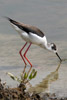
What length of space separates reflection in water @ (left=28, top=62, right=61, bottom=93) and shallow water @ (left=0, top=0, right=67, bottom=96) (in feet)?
0.23

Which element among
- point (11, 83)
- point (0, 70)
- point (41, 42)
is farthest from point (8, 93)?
point (41, 42)

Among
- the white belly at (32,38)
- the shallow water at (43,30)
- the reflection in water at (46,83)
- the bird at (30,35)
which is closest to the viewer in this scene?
the reflection in water at (46,83)

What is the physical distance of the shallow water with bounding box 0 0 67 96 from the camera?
629 centimetres

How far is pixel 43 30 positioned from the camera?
8.66 m

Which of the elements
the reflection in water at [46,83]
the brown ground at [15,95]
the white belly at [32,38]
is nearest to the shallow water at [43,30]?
the reflection in water at [46,83]

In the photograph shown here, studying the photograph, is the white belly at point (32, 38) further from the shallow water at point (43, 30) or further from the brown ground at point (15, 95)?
the brown ground at point (15, 95)

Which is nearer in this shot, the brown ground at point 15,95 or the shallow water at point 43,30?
the brown ground at point 15,95

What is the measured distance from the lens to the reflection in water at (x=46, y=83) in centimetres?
547

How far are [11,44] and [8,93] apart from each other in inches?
132

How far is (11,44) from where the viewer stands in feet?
25.7

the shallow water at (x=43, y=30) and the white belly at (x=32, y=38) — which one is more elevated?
the white belly at (x=32, y=38)

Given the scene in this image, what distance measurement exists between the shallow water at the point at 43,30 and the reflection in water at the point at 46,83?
7 centimetres

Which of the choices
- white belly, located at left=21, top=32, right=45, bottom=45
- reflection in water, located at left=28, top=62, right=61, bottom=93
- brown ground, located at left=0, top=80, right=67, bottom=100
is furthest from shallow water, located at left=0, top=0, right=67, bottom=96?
brown ground, located at left=0, top=80, right=67, bottom=100

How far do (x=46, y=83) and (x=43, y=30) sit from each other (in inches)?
118
